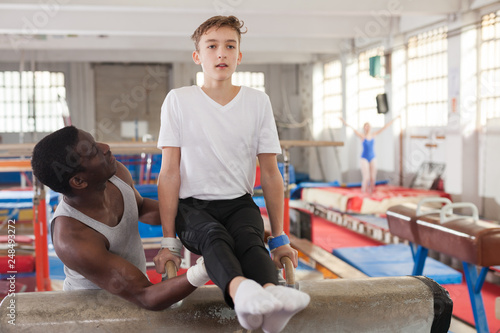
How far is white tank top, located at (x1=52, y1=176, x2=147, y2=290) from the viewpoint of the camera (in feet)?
5.43

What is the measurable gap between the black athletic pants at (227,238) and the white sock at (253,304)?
0.12m

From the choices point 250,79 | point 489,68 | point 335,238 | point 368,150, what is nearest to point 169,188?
point 335,238

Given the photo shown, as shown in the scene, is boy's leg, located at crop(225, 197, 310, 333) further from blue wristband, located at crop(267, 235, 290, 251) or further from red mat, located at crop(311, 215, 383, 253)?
red mat, located at crop(311, 215, 383, 253)

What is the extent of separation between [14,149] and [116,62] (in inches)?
478

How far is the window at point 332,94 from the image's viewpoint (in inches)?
523

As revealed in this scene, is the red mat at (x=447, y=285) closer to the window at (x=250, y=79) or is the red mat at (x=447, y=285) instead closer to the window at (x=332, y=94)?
the window at (x=332, y=94)

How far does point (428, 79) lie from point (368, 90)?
7.37 ft

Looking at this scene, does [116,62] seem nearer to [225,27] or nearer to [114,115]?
[114,115]

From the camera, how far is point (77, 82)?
15.0 m

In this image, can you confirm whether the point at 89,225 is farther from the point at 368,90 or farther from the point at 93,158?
the point at 368,90

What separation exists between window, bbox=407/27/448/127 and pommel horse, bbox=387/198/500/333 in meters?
5.18

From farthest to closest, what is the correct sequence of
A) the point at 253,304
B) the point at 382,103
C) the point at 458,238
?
the point at 382,103, the point at 458,238, the point at 253,304

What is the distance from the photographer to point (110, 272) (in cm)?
156

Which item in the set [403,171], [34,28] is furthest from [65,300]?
[403,171]
